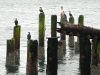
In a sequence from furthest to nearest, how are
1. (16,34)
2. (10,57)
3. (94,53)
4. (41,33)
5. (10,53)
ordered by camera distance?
1. (41,33)
2. (16,34)
3. (10,57)
4. (10,53)
5. (94,53)

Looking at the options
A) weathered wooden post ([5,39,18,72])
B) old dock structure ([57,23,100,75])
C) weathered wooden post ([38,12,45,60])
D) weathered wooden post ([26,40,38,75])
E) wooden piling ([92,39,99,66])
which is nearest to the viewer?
old dock structure ([57,23,100,75])

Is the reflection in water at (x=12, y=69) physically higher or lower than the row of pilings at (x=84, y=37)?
lower

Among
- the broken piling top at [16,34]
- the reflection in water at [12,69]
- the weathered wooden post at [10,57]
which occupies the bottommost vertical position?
the reflection in water at [12,69]

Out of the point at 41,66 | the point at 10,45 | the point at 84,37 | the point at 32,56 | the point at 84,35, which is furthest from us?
the point at 41,66

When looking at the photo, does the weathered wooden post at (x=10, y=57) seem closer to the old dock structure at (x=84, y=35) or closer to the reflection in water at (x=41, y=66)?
the reflection in water at (x=41, y=66)

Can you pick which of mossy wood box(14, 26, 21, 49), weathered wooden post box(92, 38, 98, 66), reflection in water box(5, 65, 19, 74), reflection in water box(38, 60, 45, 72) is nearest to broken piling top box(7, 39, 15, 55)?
mossy wood box(14, 26, 21, 49)

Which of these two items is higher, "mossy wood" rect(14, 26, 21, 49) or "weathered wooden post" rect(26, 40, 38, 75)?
"mossy wood" rect(14, 26, 21, 49)

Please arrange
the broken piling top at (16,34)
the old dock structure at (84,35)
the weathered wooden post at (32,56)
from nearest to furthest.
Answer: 1. the old dock structure at (84,35)
2. the weathered wooden post at (32,56)
3. the broken piling top at (16,34)

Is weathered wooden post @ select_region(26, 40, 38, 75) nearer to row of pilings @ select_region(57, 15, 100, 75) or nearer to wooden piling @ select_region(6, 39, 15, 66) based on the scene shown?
row of pilings @ select_region(57, 15, 100, 75)

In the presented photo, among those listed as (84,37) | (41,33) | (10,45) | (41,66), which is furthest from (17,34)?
(84,37)

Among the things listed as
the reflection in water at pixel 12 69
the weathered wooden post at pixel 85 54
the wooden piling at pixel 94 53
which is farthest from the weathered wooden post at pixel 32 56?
the reflection in water at pixel 12 69

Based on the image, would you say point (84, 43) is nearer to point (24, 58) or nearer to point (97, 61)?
point (97, 61)

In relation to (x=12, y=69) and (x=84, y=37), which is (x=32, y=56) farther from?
(x=12, y=69)

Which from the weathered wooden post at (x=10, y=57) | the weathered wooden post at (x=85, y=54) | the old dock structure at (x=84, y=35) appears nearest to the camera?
the old dock structure at (x=84, y=35)
